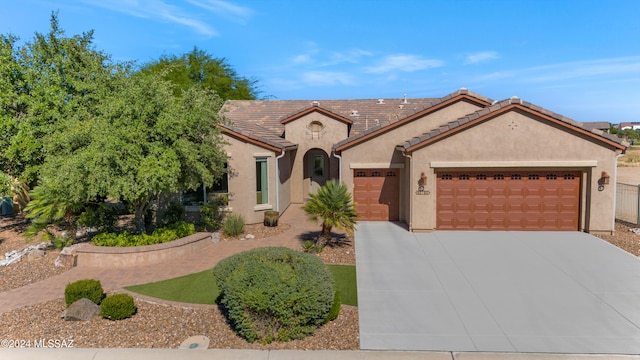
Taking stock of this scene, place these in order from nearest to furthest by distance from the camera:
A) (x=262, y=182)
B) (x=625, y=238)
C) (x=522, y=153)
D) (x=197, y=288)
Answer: (x=197, y=288)
(x=625, y=238)
(x=522, y=153)
(x=262, y=182)

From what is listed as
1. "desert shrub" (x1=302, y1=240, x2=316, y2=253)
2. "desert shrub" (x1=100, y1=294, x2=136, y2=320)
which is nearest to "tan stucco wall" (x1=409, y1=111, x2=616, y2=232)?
"desert shrub" (x1=302, y1=240, x2=316, y2=253)

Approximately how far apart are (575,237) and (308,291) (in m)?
12.2

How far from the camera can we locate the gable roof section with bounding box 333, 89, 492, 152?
18359mm

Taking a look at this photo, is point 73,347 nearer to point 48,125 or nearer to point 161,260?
point 161,260

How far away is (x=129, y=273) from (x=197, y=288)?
110 inches

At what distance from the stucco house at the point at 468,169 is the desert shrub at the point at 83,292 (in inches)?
346

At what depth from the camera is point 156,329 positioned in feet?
28.4

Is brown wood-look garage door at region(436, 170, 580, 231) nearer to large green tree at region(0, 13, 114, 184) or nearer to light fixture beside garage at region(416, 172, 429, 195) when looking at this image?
light fixture beside garage at region(416, 172, 429, 195)

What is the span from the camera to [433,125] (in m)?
18.8

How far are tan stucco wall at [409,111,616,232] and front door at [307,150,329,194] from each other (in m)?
8.47

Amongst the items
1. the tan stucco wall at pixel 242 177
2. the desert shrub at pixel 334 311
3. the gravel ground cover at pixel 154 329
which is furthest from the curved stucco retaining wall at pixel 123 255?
the desert shrub at pixel 334 311

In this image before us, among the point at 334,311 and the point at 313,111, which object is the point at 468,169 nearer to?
the point at 313,111

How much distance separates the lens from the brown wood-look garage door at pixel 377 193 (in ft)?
61.4

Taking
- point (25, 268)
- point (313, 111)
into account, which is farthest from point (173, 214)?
point (313, 111)
